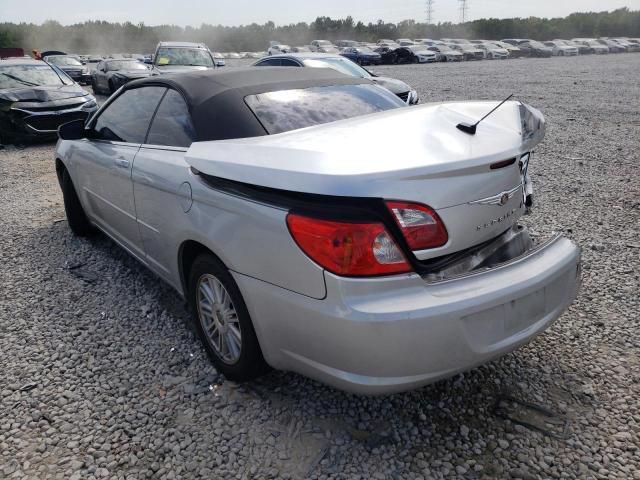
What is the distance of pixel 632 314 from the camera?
3.09 metres

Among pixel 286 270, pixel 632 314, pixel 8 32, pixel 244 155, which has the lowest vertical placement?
pixel 632 314

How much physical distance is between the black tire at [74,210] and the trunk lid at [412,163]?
2689 millimetres

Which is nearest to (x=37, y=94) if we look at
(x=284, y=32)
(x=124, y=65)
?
(x=124, y=65)

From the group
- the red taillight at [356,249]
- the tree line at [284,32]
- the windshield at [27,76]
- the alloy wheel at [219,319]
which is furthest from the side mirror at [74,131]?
the tree line at [284,32]

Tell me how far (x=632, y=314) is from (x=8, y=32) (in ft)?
261

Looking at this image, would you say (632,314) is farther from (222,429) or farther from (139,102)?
(139,102)

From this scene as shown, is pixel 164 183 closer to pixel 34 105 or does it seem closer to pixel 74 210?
pixel 74 210

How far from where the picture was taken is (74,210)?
469 cm

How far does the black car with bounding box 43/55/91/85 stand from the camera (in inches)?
846

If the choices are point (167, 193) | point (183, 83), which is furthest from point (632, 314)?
point (183, 83)

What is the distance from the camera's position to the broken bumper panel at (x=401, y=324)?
1847 millimetres

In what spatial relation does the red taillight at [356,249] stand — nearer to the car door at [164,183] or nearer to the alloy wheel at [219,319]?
the alloy wheel at [219,319]

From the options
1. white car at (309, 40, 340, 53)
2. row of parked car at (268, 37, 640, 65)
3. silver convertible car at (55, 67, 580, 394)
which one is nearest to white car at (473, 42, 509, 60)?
row of parked car at (268, 37, 640, 65)

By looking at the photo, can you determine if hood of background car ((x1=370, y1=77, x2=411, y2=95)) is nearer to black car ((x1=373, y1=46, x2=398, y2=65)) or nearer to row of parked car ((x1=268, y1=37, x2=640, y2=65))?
row of parked car ((x1=268, y1=37, x2=640, y2=65))
